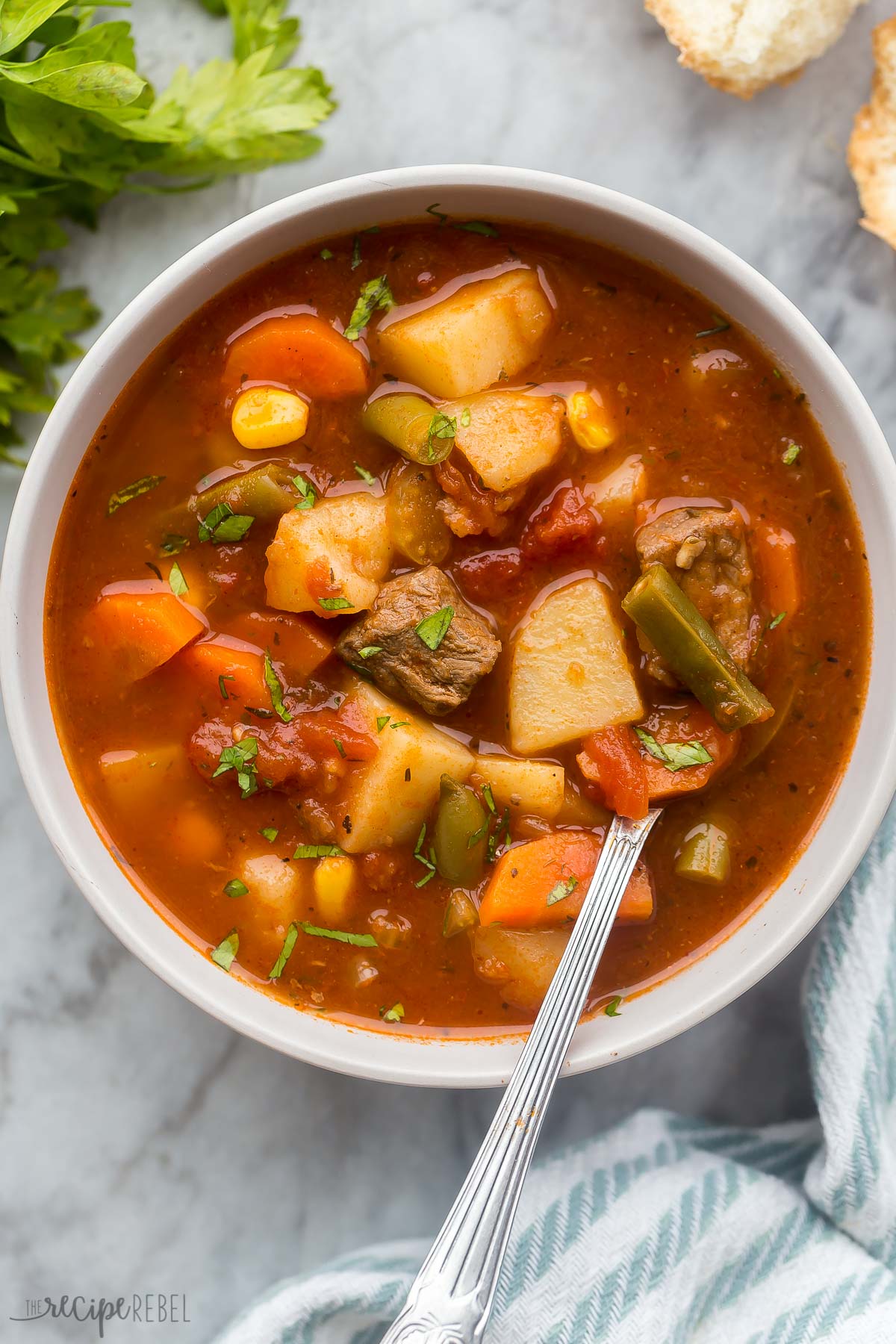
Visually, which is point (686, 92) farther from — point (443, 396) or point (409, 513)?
point (409, 513)

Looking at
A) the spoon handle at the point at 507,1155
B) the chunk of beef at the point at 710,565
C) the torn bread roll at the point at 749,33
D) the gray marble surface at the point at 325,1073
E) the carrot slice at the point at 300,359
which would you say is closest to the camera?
the spoon handle at the point at 507,1155

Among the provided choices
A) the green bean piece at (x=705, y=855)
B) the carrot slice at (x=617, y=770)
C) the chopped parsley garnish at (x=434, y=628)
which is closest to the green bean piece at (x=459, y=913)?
the carrot slice at (x=617, y=770)

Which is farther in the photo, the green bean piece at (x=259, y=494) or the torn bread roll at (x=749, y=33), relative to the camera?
the torn bread roll at (x=749, y=33)

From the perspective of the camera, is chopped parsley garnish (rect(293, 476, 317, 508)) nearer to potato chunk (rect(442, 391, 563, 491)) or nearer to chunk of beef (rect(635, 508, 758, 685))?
potato chunk (rect(442, 391, 563, 491))

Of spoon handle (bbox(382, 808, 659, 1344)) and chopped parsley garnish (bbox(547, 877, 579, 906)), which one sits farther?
chopped parsley garnish (bbox(547, 877, 579, 906))

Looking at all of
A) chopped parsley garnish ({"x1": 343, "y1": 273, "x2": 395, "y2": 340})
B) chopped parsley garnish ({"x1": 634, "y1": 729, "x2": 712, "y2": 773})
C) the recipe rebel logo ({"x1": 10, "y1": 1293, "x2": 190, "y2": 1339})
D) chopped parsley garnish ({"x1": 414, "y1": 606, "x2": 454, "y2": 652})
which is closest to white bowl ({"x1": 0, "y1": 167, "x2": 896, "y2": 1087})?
chopped parsley garnish ({"x1": 343, "y1": 273, "x2": 395, "y2": 340})

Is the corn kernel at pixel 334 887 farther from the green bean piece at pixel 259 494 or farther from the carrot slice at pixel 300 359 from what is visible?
the carrot slice at pixel 300 359

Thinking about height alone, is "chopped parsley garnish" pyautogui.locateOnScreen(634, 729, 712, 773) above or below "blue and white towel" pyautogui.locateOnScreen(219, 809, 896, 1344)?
above
